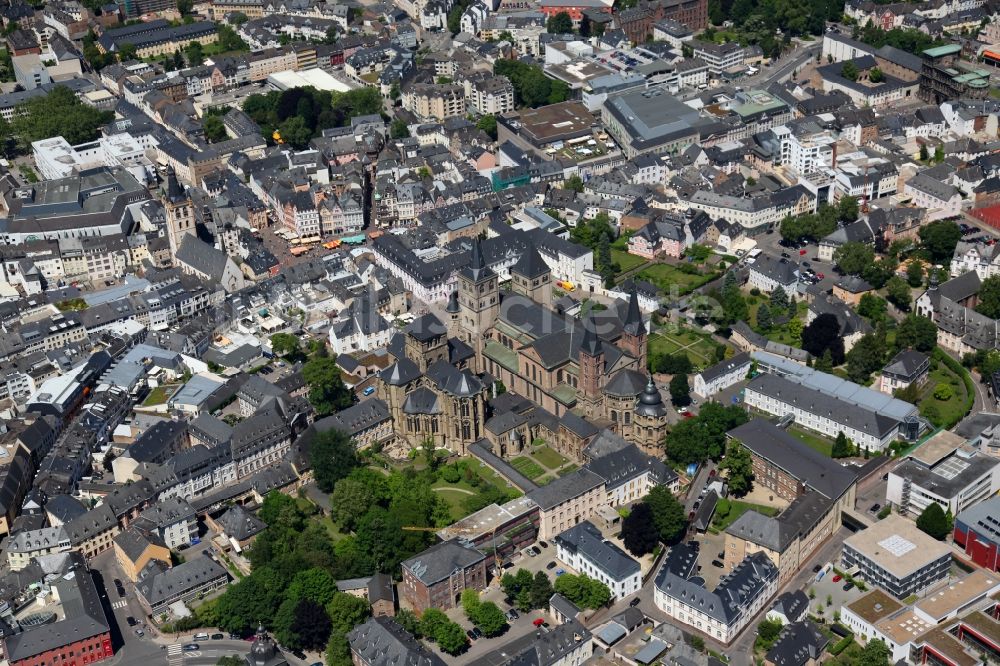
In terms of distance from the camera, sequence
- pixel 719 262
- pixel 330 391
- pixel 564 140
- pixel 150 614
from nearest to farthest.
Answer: pixel 150 614 < pixel 330 391 < pixel 719 262 < pixel 564 140

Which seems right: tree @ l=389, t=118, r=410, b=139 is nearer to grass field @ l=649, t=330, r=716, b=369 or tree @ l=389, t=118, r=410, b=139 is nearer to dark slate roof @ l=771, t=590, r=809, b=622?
grass field @ l=649, t=330, r=716, b=369

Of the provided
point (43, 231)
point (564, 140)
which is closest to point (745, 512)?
point (564, 140)

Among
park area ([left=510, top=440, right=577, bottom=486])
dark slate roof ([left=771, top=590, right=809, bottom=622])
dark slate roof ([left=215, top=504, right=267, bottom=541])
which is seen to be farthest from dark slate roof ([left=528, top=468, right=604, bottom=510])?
dark slate roof ([left=215, top=504, right=267, bottom=541])

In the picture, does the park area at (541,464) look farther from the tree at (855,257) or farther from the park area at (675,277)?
the tree at (855,257)

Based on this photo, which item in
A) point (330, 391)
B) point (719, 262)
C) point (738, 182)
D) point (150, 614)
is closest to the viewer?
point (150, 614)

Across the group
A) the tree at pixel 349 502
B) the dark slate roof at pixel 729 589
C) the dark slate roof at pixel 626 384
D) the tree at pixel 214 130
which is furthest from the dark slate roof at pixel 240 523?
the tree at pixel 214 130

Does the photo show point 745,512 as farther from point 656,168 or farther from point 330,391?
point 656,168
